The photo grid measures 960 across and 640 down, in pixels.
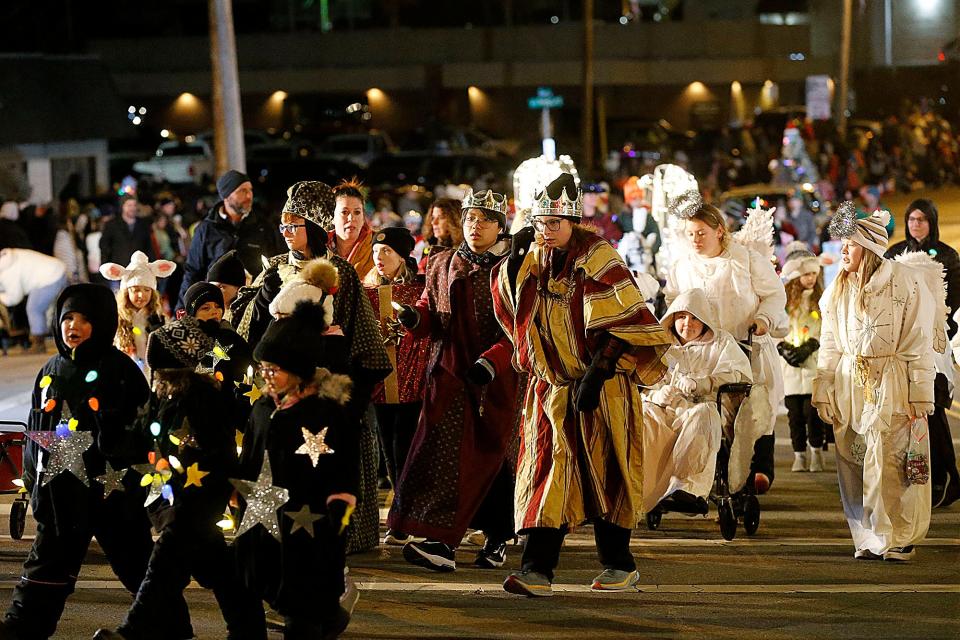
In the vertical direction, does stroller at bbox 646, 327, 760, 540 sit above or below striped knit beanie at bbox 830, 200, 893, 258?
below

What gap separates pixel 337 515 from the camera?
657 cm

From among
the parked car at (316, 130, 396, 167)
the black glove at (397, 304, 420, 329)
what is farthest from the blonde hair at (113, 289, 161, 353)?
the parked car at (316, 130, 396, 167)

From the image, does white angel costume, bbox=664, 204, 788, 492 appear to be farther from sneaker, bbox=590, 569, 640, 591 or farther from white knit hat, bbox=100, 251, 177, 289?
white knit hat, bbox=100, 251, 177, 289

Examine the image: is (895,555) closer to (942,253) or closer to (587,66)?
(942,253)

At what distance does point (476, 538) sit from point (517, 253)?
7.08 ft

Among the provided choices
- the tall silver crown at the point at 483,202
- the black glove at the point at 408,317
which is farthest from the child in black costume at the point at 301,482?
the tall silver crown at the point at 483,202

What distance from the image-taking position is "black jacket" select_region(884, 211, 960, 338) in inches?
460

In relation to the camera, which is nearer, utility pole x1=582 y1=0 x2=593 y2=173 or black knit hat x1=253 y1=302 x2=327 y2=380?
black knit hat x1=253 y1=302 x2=327 y2=380

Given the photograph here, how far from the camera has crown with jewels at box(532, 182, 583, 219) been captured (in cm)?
798

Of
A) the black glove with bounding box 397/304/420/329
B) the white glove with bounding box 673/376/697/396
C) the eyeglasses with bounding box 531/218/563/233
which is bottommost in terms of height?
the white glove with bounding box 673/376/697/396

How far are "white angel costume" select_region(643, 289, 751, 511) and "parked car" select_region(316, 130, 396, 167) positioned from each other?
31.4 metres

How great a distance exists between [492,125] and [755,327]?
42.6 metres

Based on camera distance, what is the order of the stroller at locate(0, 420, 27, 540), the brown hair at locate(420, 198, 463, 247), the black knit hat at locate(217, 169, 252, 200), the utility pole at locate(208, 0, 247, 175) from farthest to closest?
the utility pole at locate(208, 0, 247, 175)
the black knit hat at locate(217, 169, 252, 200)
the brown hair at locate(420, 198, 463, 247)
the stroller at locate(0, 420, 27, 540)

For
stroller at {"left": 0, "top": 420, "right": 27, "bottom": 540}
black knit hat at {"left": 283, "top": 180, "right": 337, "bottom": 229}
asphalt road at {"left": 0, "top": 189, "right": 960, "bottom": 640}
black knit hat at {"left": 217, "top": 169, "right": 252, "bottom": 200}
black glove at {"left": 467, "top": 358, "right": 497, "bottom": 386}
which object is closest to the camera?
asphalt road at {"left": 0, "top": 189, "right": 960, "bottom": 640}
